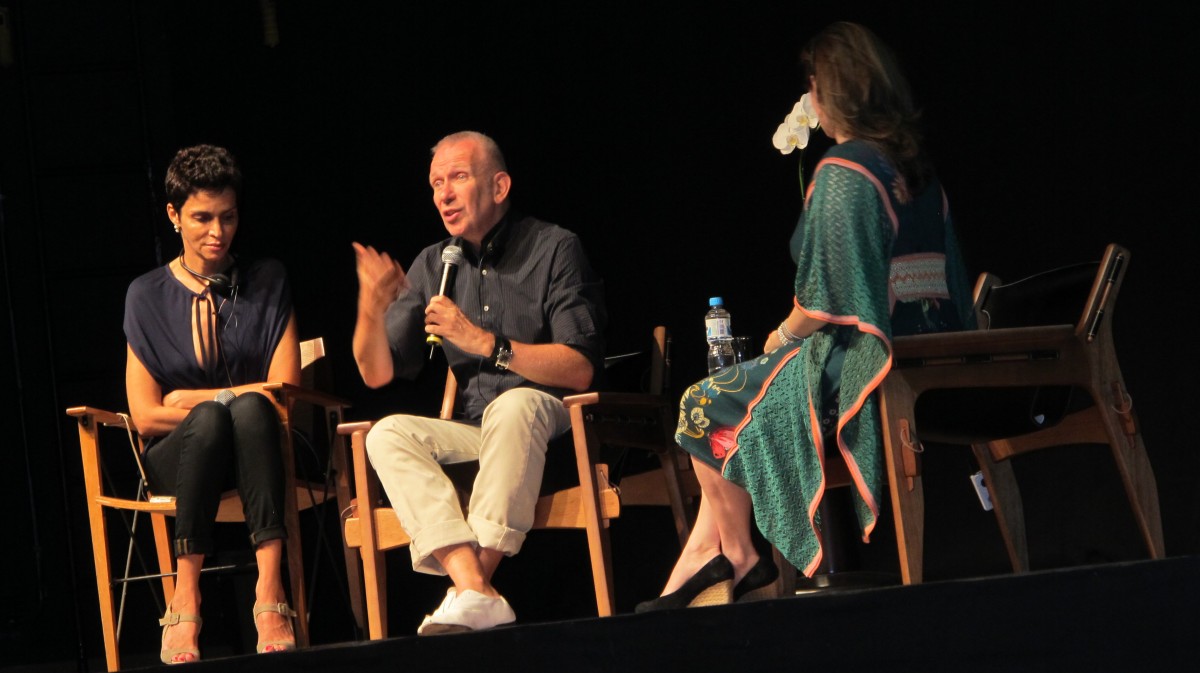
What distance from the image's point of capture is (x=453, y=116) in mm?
3979

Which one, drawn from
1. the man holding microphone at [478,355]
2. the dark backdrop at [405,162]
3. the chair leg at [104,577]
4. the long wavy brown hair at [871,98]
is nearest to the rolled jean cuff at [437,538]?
the man holding microphone at [478,355]

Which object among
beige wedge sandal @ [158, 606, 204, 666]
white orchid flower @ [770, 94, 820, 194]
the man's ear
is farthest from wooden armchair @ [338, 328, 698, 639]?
white orchid flower @ [770, 94, 820, 194]

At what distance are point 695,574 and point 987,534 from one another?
1458 mm

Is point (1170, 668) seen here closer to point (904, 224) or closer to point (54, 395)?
point (904, 224)

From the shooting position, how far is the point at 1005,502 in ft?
9.80

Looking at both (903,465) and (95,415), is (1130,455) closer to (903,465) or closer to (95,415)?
(903,465)

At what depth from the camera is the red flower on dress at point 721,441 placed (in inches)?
96.6

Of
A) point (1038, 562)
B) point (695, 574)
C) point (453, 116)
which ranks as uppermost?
point (453, 116)

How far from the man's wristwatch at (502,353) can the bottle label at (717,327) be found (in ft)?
3.07

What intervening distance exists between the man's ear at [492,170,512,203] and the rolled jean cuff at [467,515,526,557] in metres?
0.81

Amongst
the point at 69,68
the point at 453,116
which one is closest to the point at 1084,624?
the point at 453,116

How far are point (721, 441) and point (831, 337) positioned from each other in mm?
282

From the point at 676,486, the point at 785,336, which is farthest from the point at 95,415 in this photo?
the point at 785,336

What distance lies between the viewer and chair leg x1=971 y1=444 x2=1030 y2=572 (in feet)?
9.76
